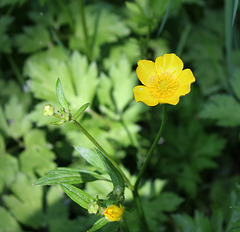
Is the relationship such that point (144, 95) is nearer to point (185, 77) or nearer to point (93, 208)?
point (185, 77)

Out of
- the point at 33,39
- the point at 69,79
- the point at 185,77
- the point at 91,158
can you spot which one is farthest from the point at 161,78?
the point at 33,39

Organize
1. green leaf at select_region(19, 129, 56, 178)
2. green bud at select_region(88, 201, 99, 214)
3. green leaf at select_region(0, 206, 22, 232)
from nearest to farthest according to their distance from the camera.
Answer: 1. green bud at select_region(88, 201, 99, 214)
2. green leaf at select_region(0, 206, 22, 232)
3. green leaf at select_region(19, 129, 56, 178)

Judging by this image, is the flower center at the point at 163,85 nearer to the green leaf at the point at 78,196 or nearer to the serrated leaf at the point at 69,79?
the green leaf at the point at 78,196

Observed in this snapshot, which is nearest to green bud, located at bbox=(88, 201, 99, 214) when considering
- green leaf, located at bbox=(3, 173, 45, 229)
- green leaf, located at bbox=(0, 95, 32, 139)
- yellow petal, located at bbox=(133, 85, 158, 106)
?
yellow petal, located at bbox=(133, 85, 158, 106)

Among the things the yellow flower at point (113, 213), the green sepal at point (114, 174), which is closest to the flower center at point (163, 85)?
the green sepal at point (114, 174)

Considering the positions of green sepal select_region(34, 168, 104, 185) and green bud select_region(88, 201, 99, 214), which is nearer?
green bud select_region(88, 201, 99, 214)

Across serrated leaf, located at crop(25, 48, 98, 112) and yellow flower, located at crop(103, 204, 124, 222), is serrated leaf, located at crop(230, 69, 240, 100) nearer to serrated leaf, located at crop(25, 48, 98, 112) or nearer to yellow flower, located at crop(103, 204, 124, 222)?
serrated leaf, located at crop(25, 48, 98, 112)
